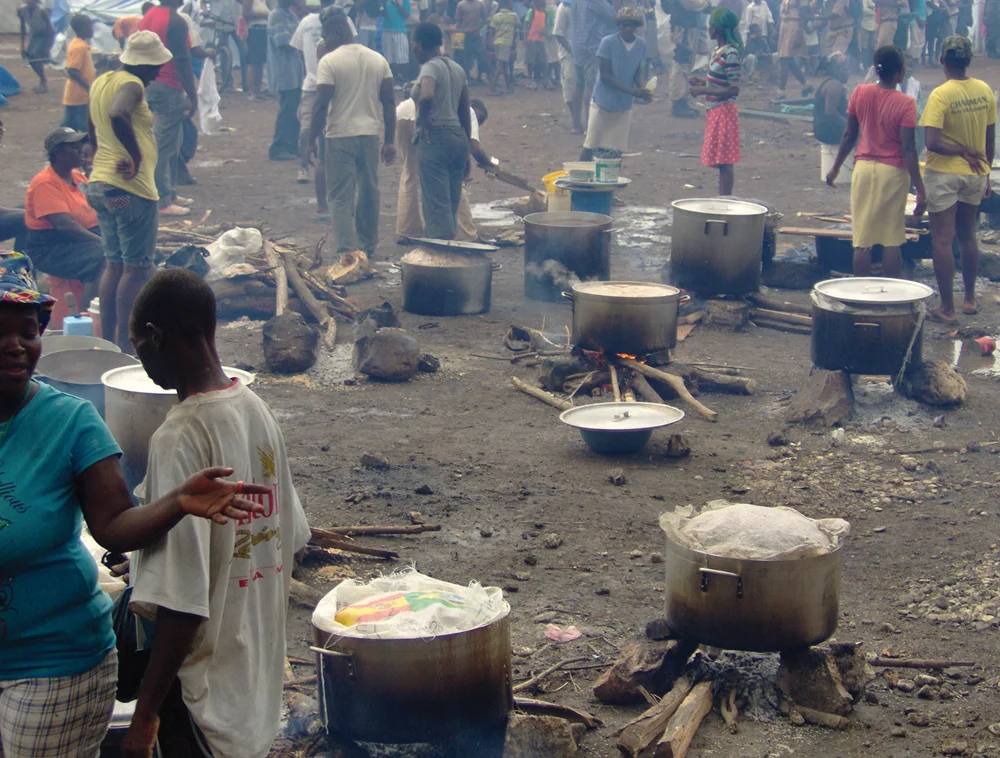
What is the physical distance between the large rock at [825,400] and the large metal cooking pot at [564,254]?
3.18 meters

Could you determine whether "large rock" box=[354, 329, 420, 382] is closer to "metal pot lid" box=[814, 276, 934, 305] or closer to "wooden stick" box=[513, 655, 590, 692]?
"metal pot lid" box=[814, 276, 934, 305]

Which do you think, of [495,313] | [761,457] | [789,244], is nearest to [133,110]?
[495,313]

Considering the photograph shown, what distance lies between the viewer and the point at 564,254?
10672 millimetres

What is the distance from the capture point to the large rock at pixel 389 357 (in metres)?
8.63

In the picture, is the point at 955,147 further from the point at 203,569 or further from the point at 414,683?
the point at 203,569

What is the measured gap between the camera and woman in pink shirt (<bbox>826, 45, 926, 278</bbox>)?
30.1ft

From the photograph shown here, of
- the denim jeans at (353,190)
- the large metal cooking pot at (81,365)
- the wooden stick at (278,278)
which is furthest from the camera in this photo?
the denim jeans at (353,190)

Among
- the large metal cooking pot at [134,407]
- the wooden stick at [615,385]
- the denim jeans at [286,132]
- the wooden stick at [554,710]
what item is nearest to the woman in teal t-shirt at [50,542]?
the wooden stick at [554,710]

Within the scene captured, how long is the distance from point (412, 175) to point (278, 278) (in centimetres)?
262

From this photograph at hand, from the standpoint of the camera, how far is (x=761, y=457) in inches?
282

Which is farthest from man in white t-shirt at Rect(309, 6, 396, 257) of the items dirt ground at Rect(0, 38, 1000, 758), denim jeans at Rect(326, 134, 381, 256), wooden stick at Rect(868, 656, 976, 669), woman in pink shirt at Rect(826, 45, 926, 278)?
wooden stick at Rect(868, 656, 976, 669)

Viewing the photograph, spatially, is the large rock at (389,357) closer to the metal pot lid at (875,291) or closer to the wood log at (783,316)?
the metal pot lid at (875,291)

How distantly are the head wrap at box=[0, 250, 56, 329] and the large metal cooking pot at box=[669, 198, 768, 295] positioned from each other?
7.46m

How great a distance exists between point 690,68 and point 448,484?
1899 centimetres
